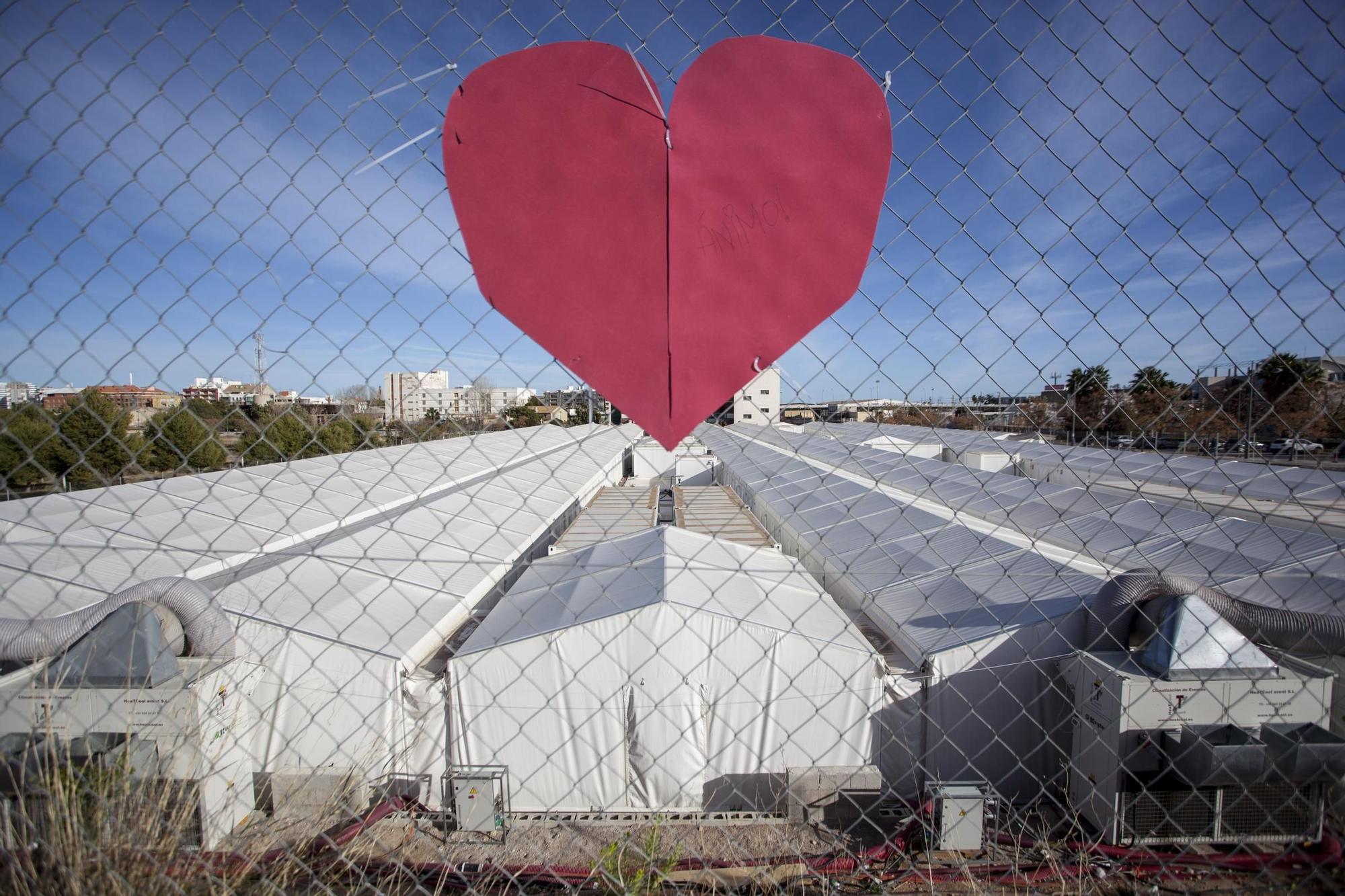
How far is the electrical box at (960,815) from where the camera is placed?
2527 millimetres

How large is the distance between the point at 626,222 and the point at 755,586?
486cm

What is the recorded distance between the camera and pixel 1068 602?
4.94 m

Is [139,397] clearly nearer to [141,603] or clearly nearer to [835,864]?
[141,603]

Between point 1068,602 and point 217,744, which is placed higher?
point 1068,602

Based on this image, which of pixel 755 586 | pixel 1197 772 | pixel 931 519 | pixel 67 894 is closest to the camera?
pixel 67 894

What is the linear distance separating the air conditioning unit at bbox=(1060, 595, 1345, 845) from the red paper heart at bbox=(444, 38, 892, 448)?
85.8 inches

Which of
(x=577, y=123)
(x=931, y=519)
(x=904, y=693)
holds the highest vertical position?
(x=577, y=123)

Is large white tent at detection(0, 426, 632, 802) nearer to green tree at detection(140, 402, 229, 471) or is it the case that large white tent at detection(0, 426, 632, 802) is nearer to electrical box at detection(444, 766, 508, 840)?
electrical box at detection(444, 766, 508, 840)

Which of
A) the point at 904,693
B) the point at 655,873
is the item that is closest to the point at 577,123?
the point at 655,873

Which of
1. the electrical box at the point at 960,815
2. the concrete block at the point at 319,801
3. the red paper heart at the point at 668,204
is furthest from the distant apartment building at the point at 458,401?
the electrical box at the point at 960,815

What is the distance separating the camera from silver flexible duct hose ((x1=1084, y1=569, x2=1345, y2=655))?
277 centimetres

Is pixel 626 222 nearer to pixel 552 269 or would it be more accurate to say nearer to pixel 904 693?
pixel 552 269

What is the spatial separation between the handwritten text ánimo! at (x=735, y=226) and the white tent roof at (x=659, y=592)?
3.30 m

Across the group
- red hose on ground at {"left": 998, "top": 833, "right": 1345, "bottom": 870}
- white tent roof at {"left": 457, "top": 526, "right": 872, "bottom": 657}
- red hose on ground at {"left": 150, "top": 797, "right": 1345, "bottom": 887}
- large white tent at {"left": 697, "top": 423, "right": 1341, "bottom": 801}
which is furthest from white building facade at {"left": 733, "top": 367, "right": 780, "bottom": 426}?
white tent roof at {"left": 457, "top": 526, "right": 872, "bottom": 657}
